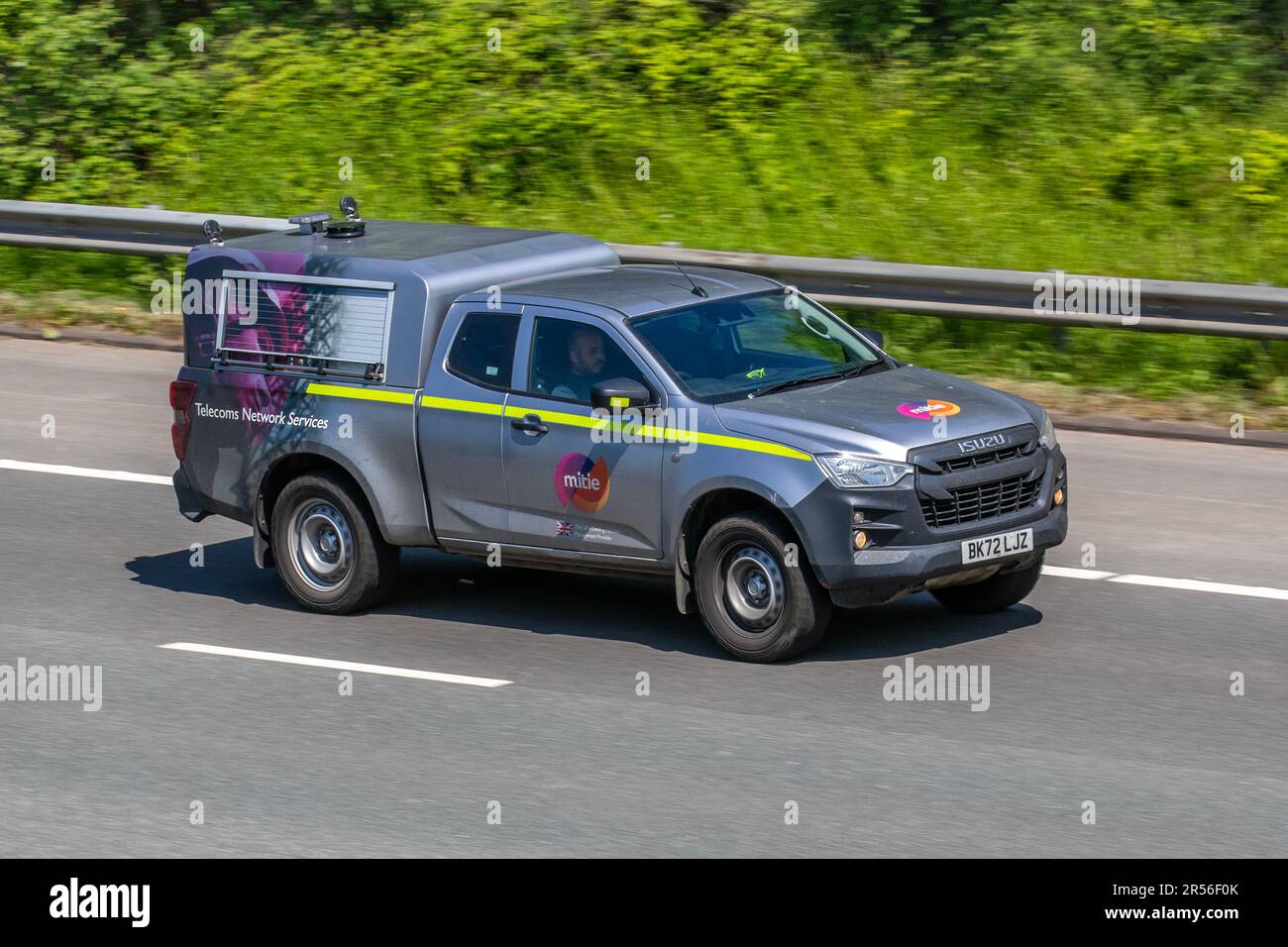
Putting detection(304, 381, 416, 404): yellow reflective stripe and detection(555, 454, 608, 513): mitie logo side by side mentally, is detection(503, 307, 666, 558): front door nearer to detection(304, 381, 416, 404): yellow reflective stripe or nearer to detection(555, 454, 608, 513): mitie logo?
detection(555, 454, 608, 513): mitie logo

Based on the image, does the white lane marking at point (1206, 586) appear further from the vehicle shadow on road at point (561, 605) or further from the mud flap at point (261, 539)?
the mud flap at point (261, 539)

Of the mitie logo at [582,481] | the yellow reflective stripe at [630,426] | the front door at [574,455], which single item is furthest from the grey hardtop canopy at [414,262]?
the mitie logo at [582,481]

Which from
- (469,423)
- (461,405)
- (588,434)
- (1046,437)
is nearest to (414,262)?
(461,405)

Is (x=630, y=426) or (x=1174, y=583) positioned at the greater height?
(x=630, y=426)

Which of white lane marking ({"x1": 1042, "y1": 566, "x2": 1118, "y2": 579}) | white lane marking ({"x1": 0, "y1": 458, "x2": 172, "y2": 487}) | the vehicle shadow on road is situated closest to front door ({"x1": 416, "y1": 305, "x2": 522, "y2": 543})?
the vehicle shadow on road

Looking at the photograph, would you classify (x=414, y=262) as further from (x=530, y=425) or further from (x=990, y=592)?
(x=990, y=592)

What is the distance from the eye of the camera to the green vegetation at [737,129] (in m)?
17.3

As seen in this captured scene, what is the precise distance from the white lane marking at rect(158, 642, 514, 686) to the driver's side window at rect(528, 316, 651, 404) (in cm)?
146

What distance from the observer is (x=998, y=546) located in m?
9.18

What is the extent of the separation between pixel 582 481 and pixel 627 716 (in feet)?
4.69

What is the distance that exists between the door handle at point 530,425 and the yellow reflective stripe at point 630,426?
0.02 meters

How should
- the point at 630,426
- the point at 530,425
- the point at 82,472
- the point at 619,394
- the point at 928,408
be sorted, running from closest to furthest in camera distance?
1. the point at 619,394
2. the point at 928,408
3. the point at 630,426
4. the point at 530,425
5. the point at 82,472

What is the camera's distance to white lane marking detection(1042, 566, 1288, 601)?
1044 centimetres

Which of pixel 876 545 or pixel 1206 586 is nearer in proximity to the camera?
pixel 876 545
